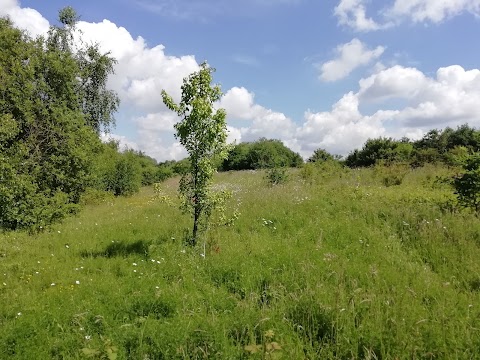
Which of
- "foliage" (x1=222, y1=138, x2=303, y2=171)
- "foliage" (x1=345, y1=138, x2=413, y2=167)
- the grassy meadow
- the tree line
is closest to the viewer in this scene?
the grassy meadow

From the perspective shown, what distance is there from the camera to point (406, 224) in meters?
8.71

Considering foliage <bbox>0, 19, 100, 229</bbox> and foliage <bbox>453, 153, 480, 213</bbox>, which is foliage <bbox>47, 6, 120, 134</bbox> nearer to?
foliage <bbox>0, 19, 100, 229</bbox>

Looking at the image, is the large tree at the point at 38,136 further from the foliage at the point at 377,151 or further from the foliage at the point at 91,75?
the foliage at the point at 377,151

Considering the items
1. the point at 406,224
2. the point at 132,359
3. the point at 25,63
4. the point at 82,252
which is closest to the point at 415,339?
the point at 132,359

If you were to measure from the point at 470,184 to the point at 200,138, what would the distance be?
Result: 22.8ft

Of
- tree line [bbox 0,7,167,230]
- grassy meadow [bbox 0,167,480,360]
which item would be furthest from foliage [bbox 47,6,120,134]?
grassy meadow [bbox 0,167,480,360]

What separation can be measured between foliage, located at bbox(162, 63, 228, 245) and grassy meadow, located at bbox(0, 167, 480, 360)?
45.7 inches

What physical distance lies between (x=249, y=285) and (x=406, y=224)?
15.9 feet

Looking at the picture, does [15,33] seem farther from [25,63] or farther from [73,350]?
[73,350]

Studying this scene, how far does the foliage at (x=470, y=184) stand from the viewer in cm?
888

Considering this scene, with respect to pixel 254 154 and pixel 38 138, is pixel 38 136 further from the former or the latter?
pixel 254 154

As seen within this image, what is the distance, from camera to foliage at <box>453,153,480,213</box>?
8883 mm

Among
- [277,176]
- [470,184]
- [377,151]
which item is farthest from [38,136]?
[377,151]

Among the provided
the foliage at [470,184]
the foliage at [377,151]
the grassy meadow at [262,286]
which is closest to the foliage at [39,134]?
the grassy meadow at [262,286]
